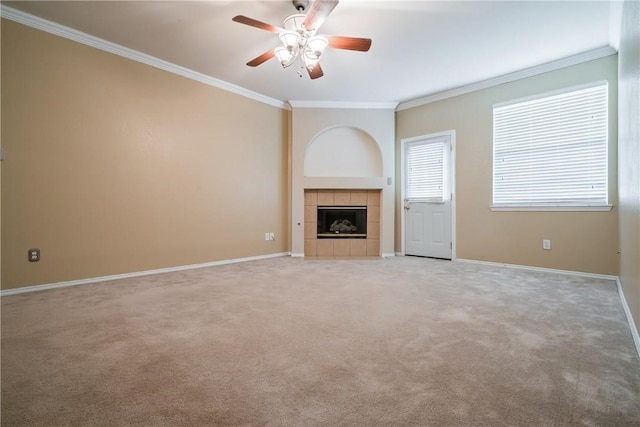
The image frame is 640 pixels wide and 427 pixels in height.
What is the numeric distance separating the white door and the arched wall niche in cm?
62

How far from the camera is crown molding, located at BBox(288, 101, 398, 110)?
5629 mm

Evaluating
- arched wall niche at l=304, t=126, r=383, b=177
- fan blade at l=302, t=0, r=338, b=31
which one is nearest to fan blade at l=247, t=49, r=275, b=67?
fan blade at l=302, t=0, r=338, b=31

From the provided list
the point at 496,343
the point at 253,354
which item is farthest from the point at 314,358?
the point at 496,343

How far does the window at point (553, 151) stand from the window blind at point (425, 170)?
85 cm

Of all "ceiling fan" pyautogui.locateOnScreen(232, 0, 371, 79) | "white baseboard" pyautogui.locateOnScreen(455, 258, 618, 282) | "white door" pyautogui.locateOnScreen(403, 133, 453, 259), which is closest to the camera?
"ceiling fan" pyautogui.locateOnScreen(232, 0, 371, 79)

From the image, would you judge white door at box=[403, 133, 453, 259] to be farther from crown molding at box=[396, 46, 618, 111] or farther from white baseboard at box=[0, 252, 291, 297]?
white baseboard at box=[0, 252, 291, 297]

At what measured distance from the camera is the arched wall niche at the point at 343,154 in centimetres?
582

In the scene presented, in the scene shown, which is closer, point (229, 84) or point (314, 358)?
point (314, 358)

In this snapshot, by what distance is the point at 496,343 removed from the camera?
1879 millimetres

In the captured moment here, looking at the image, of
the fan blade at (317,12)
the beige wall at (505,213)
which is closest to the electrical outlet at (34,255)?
the fan blade at (317,12)

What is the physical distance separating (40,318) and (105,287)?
38.1 inches

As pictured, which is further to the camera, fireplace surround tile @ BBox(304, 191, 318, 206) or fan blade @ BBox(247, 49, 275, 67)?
fireplace surround tile @ BBox(304, 191, 318, 206)

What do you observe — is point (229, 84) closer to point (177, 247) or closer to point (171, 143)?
point (171, 143)

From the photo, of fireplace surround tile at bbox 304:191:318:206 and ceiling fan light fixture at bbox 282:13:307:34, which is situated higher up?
ceiling fan light fixture at bbox 282:13:307:34
